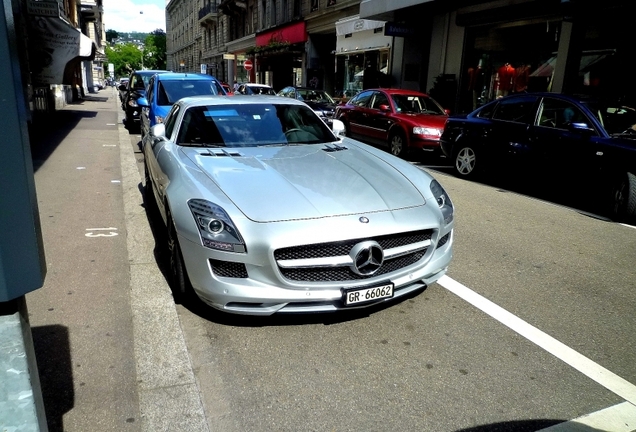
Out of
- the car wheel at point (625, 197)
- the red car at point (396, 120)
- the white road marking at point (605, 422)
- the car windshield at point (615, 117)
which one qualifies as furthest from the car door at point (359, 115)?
→ the white road marking at point (605, 422)

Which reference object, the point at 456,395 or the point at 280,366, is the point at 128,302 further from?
the point at 456,395

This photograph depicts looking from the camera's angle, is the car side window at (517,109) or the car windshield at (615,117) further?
the car side window at (517,109)

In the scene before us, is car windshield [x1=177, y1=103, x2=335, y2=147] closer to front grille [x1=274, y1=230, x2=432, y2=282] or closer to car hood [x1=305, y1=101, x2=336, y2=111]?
front grille [x1=274, y1=230, x2=432, y2=282]

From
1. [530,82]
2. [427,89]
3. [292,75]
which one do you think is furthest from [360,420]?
[292,75]

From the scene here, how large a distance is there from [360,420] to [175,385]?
1.06 meters

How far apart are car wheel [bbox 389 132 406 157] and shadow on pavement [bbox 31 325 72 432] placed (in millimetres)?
8901

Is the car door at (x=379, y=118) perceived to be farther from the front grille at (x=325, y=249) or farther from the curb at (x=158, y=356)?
the front grille at (x=325, y=249)

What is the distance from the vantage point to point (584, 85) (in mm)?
13125

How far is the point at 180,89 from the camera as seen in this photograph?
10.8 m

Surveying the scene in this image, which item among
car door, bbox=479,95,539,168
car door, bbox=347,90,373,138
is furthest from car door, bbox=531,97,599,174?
car door, bbox=347,90,373,138

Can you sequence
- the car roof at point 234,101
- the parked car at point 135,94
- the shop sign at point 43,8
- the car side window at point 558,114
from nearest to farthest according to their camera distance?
the car roof at point 234,101, the car side window at point 558,114, the parked car at point 135,94, the shop sign at point 43,8

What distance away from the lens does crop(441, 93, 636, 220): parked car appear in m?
6.64

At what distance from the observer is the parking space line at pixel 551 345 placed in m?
2.82

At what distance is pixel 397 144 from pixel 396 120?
56 centimetres
